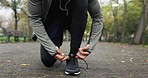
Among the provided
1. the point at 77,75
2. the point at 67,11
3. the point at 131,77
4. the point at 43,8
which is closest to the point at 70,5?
the point at 67,11

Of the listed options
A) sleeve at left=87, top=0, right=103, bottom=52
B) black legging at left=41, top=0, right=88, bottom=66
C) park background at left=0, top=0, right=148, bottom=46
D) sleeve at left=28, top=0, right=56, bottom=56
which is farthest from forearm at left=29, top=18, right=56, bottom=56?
park background at left=0, top=0, right=148, bottom=46

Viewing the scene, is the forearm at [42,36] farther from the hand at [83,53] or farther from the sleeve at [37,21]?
the hand at [83,53]

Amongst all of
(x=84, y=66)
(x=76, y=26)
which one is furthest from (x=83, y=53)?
(x=84, y=66)

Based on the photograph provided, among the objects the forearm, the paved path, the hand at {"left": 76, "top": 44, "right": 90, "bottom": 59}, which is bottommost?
the paved path

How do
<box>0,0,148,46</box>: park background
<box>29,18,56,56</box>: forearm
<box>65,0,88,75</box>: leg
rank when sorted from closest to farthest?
<box>29,18,56,56</box>: forearm, <box>65,0,88,75</box>: leg, <box>0,0,148,46</box>: park background

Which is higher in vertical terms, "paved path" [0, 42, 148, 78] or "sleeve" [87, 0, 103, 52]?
"sleeve" [87, 0, 103, 52]

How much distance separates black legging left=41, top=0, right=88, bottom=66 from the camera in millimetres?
2514

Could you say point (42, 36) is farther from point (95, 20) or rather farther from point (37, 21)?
point (95, 20)

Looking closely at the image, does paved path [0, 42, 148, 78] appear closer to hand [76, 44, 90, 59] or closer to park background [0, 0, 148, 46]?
hand [76, 44, 90, 59]

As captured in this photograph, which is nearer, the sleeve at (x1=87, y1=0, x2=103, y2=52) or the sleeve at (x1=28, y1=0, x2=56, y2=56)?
the sleeve at (x1=28, y1=0, x2=56, y2=56)

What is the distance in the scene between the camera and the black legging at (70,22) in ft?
8.25

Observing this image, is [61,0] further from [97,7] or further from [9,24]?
[9,24]

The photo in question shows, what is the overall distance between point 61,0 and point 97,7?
0.39 meters

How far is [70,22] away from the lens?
9.14ft
